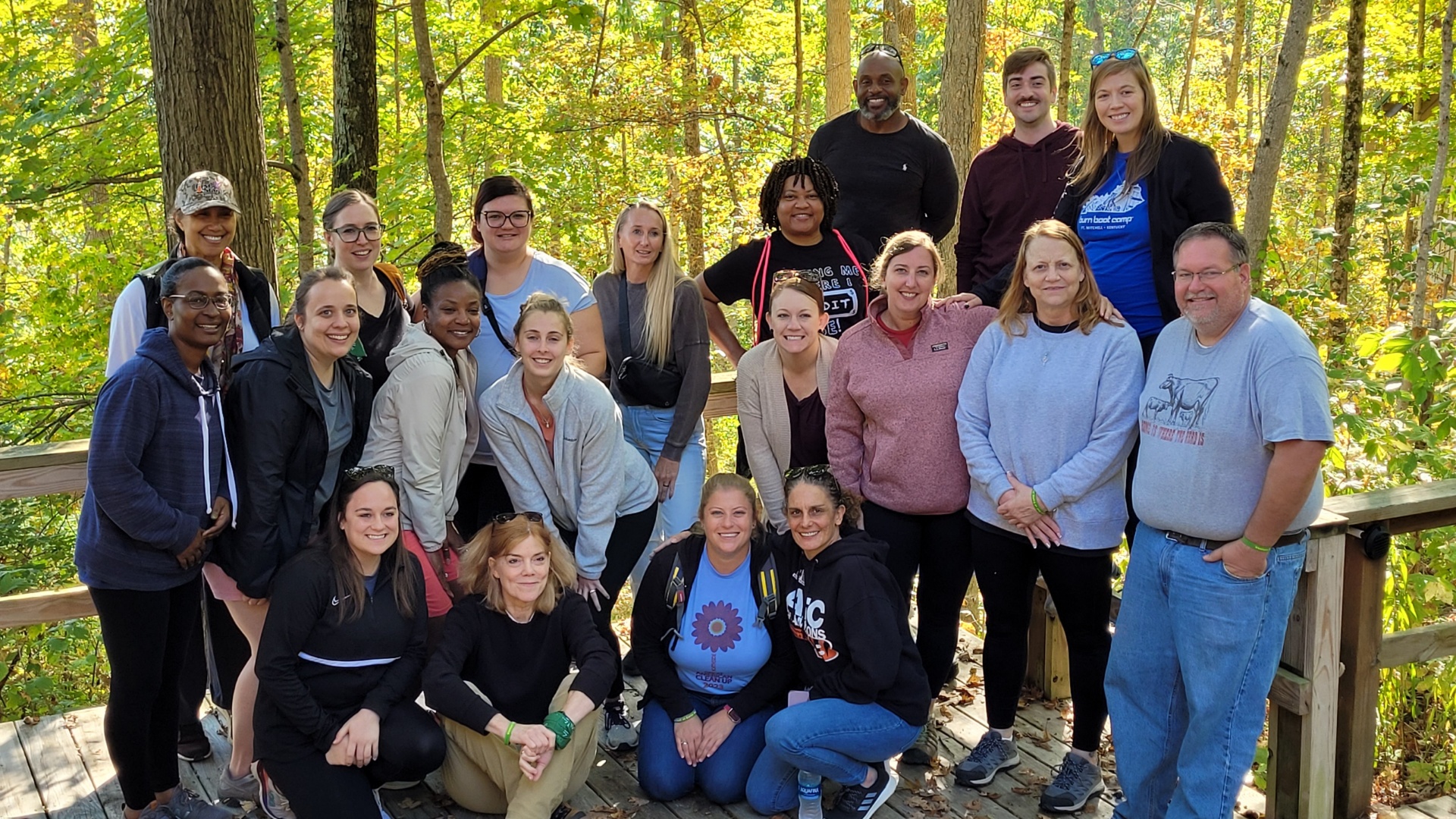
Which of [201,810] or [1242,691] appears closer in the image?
[1242,691]

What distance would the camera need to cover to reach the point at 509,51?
12.8 metres

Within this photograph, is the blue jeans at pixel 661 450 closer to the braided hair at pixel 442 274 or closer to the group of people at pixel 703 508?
the group of people at pixel 703 508

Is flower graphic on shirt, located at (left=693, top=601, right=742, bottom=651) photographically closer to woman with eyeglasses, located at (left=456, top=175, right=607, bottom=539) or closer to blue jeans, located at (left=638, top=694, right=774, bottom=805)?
blue jeans, located at (left=638, top=694, right=774, bottom=805)

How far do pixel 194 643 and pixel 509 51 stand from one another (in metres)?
10.1

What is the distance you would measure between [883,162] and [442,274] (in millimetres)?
2045

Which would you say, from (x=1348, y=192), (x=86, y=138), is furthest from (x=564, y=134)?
(x=1348, y=192)

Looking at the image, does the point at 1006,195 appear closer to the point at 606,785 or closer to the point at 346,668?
the point at 606,785

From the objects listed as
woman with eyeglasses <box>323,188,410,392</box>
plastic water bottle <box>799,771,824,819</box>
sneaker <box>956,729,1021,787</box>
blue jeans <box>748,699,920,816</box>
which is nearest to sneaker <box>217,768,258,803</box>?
woman with eyeglasses <box>323,188,410,392</box>

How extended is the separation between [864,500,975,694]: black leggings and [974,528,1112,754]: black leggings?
125mm

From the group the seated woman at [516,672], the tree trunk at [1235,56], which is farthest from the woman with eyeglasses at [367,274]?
the tree trunk at [1235,56]

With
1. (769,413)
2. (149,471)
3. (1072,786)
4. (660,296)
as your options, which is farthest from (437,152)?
(1072,786)

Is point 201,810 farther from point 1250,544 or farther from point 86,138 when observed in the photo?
point 86,138

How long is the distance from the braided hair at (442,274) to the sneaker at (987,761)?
2.38 meters

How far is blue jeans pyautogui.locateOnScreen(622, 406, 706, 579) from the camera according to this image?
4.42m
